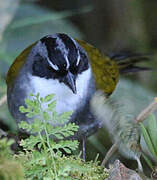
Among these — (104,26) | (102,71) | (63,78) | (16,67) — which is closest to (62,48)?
(63,78)

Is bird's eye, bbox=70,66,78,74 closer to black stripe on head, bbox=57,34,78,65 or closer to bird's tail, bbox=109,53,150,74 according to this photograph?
black stripe on head, bbox=57,34,78,65

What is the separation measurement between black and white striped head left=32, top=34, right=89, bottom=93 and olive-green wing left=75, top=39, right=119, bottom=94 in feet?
1.31

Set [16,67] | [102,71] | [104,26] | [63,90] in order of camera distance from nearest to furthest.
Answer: [63,90] → [16,67] → [102,71] → [104,26]

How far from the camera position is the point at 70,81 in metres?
2.22

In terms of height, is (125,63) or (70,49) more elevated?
(70,49)

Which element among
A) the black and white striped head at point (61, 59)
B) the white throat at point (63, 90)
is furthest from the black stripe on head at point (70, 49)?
the white throat at point (63, 90)

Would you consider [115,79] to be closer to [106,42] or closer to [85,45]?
[85,45]

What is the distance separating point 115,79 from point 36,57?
2.44 feet

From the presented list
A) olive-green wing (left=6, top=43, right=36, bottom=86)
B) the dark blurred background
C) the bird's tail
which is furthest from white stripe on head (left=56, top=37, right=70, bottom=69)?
the dark blurred background

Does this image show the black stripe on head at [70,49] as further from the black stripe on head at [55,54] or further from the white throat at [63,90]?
the white throat at [63,90]

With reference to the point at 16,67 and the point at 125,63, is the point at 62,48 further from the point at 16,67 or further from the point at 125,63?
the point at 125,63

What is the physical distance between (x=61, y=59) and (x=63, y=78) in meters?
0.14

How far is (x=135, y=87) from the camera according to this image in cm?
422

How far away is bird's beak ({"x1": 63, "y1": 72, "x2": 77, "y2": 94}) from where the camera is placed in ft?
7.29
